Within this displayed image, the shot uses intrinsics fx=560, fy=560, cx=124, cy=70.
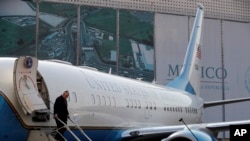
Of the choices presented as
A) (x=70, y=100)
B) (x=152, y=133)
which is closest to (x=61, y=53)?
(x=152, y=133)

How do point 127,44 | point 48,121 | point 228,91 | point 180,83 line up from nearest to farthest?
point 48,121
point 180,83
point 127,44
point 228,91

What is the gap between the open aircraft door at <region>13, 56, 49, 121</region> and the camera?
10.3 meters

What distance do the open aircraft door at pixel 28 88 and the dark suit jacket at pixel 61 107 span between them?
1.07 feet

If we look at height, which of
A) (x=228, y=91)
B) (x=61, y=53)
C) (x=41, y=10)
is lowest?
(x=228, y=91)

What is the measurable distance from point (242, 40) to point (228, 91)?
3839 mm

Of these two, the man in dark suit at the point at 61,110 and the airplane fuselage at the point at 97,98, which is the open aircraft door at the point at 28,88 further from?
the man in dark suit at the point at 61,110

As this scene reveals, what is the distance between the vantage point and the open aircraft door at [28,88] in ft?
33.8

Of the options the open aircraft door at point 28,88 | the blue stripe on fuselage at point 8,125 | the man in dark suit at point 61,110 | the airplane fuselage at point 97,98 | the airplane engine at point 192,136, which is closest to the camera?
the blue stripe on fuselage at point 8,125

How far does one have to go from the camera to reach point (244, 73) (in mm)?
37406

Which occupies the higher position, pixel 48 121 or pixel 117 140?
pixel 48 121

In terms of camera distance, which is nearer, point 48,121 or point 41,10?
point 48,121

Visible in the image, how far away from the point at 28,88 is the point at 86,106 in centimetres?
268

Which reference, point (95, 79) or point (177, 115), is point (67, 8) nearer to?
point (177, 115)

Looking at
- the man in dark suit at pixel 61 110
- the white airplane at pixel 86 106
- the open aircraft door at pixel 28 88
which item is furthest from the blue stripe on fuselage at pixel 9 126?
the man in dark suit at pixel 61 110
